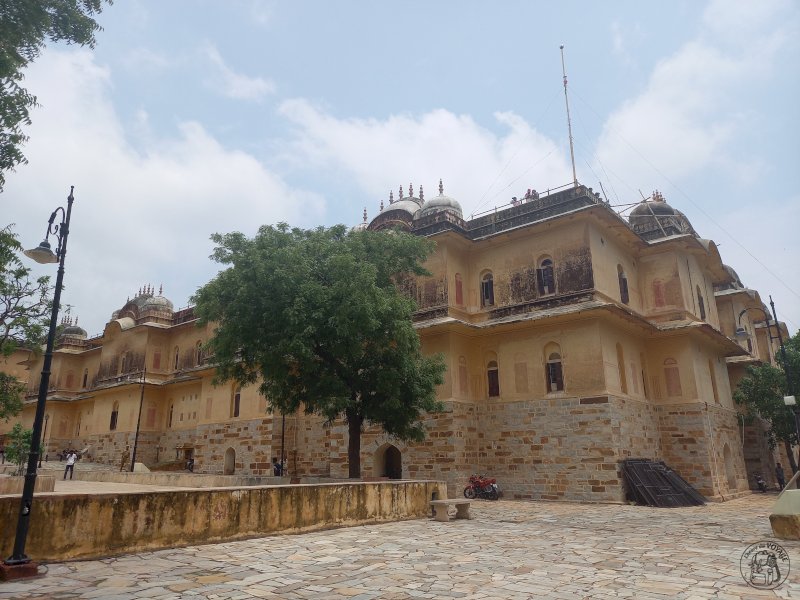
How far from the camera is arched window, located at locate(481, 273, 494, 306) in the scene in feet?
71.5

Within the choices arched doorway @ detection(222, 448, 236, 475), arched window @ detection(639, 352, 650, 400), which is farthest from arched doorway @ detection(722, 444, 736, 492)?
arched doorway @ detection(222, 448, 236, 475)

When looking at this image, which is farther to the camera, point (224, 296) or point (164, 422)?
point (164, 422)

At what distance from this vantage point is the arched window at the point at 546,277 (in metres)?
20.3

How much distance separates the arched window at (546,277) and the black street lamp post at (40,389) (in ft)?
51.4

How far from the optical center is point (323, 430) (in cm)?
2403

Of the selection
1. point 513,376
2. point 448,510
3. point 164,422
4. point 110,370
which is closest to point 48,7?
point 448,510

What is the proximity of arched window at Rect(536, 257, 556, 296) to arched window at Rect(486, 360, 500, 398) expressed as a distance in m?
3.09

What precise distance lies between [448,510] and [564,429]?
6560 mm

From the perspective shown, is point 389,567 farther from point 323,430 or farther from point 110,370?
point 110,370

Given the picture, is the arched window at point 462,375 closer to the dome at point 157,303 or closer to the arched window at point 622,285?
the arched window at point 622,285

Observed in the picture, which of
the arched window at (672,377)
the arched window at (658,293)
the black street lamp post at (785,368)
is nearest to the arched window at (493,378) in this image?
the arched window at (672,377)

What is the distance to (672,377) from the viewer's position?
21031 millimetres

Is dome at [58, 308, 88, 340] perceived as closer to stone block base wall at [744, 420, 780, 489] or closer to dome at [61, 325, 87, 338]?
dome at [61, 325, 87, 338]

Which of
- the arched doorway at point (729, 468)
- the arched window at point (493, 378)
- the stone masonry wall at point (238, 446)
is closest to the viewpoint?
the arched window at point (493, 378)
